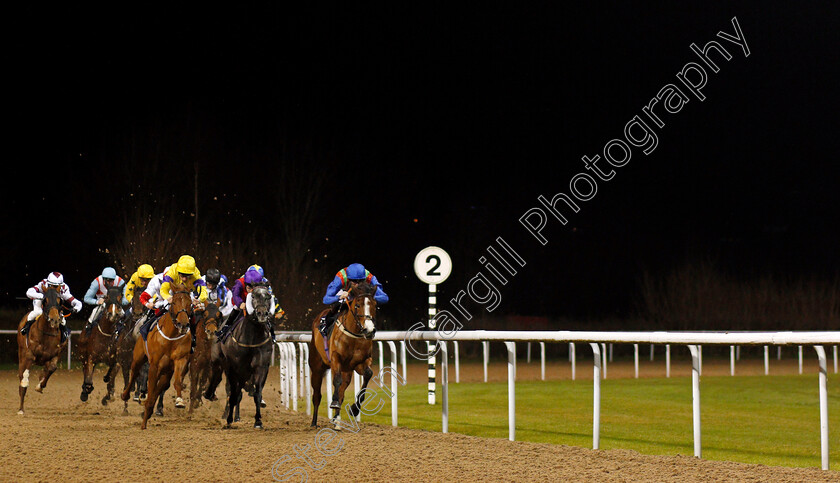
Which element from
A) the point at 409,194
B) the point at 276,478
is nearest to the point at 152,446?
the point at 276,478

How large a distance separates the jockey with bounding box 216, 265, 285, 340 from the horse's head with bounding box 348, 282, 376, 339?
0.81 metres

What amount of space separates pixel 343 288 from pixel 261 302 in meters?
0.77

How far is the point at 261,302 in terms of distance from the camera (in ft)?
28.8

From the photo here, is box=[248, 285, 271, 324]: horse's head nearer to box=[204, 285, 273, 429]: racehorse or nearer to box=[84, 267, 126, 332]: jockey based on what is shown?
box=[204, 285, 273, 429]: racehorse

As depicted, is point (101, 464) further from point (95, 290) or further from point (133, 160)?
point (133, 160)

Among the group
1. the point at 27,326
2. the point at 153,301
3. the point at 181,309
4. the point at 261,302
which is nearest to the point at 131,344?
the point at 27,326

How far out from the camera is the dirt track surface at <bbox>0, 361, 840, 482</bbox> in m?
5.81

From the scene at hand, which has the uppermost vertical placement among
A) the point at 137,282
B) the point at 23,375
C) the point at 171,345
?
the point at 137,282

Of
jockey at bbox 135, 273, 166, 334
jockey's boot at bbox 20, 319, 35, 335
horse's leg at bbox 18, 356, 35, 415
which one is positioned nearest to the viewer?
jockey at bbox 135, 273, 166, 334

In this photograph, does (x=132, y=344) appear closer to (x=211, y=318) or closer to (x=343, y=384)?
(x=211, y=318)

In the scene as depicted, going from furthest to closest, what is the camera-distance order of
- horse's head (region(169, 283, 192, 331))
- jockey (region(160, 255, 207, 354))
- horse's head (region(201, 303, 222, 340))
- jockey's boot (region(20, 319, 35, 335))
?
jockey's boot (region(20, 319, 35, 335)) < horse's head (region(201, 303, 222, 340)) < jockey (region(160, 255, 207, 354)) < horse's head (region(169, 283, 192, 331))

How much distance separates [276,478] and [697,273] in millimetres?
27749

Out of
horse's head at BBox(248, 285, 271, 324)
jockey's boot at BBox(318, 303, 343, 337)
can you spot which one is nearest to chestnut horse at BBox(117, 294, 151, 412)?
horse's head at BBox(248, 285, 271, 324)

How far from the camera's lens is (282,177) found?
31719 millimetres
